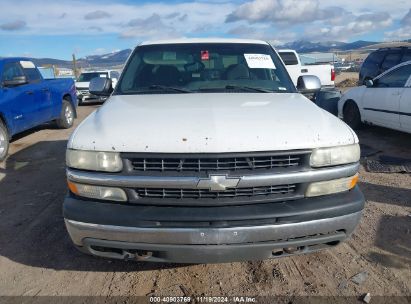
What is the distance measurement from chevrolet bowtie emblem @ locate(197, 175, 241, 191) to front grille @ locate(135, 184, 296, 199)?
0.19 feet

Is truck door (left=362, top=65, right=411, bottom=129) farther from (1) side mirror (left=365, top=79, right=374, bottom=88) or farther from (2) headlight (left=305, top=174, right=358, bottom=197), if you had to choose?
(2) headlight (left=305, top=174, right=358, bottom=197)

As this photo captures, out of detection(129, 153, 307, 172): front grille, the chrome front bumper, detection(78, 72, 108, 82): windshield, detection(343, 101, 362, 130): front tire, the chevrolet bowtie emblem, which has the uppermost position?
detection(129, 153, 307, 172): front grille

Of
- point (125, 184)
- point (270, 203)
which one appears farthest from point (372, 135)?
point (125, 184)

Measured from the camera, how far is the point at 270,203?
8.78 ft

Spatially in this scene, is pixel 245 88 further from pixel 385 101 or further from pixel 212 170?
pixel 385 101

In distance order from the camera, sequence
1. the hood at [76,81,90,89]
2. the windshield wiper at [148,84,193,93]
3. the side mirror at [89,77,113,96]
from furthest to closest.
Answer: the hood at [76,81,90,89] < the side mirror at [89,77,113,96] < the windshield wiper at [148,84,193,93]

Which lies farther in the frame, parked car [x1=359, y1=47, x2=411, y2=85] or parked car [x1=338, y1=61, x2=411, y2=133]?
parked car [x1=359, y1=47, x2=411, y2=85]

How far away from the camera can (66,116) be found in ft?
32.4

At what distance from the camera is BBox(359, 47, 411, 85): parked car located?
39.8ft

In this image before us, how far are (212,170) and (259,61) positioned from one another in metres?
2.02

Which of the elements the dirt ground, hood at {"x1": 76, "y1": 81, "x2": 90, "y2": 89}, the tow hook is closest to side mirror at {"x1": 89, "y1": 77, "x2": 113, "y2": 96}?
the dirt ground

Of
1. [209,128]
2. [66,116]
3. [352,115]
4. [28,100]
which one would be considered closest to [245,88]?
[209,128]

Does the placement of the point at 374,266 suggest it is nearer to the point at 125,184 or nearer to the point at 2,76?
the point at 125,184

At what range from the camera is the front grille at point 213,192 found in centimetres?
262
